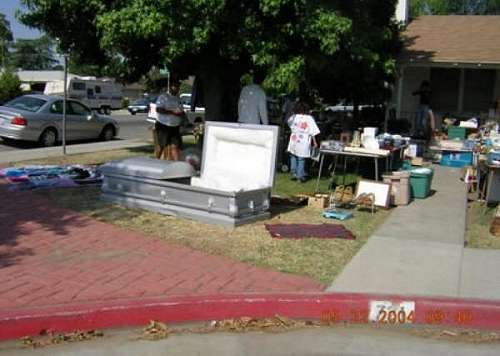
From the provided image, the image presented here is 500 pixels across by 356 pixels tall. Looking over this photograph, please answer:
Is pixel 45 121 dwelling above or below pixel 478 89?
below

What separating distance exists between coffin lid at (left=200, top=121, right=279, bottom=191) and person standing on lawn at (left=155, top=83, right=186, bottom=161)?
254cm

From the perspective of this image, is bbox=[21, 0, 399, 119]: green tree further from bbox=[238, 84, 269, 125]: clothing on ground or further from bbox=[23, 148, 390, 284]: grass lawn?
bbox=[23, 148, 390, 284]: grass lawn

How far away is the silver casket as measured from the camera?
788 cm

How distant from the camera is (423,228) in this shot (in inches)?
324

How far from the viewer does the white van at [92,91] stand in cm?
4841

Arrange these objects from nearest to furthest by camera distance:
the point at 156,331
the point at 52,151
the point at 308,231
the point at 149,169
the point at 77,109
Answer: the point at 156,331
the point at 308,231
the point at 149,169
the point at 52,151
the point at 77,109

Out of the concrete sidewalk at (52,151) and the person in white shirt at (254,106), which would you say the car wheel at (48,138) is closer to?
the concrete sidewalk at (52,151)

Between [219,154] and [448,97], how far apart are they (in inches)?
513

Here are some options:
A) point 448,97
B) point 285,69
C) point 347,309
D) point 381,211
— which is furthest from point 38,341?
point 448,97

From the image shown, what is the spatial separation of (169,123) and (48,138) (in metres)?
7.87

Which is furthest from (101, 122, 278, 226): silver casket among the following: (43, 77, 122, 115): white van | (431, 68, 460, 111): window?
(43, 77, 122, 115): white van

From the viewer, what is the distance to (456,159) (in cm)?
1491

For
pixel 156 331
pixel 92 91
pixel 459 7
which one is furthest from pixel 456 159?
pixel 92 91

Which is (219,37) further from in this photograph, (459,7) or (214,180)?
(459,7)
